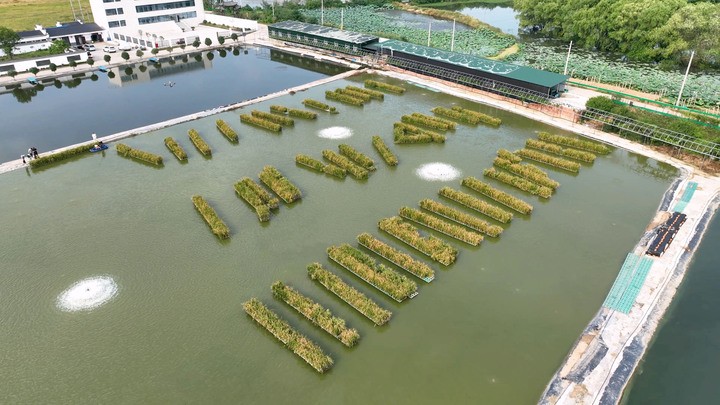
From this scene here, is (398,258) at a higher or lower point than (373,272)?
higher

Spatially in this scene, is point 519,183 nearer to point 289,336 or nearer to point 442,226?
point 442,226

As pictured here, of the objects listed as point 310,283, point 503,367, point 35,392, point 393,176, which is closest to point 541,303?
point 503,367

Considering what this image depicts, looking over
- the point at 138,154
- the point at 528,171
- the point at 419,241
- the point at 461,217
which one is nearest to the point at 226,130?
the point at 138,154

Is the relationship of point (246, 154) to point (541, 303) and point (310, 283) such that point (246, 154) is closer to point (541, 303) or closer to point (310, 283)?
point (310, 283)

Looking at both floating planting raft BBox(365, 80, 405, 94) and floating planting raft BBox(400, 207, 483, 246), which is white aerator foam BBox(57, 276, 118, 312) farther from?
floating planting raft BBox(365, 80, 405, 94)

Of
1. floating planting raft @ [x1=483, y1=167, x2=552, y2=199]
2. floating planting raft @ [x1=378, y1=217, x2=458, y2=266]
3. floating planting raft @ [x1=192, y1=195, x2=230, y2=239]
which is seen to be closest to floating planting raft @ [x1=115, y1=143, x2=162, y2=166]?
floating planting raft @ [x1=192, y1=195, x2=230, y2=239]

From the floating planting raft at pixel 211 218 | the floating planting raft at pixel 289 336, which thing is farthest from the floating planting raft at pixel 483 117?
the floating planting raft at pixel 289 336
